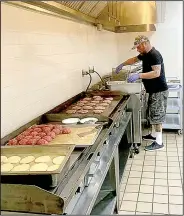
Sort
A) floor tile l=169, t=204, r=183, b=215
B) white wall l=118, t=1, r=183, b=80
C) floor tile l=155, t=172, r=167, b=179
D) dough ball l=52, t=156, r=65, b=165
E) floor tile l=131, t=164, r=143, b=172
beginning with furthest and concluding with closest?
white wall l=118, t=1, r=183, b=80 < floor tile l=131, t=164, r=143, b=172 < floor tile l=155, t=172, r=167, b=179 < floor tile l=169, t=204, r=183, b=215 < dough ball l=52, t=156, r=65, b=165

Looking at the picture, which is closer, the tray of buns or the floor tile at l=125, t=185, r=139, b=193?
the tray of buns

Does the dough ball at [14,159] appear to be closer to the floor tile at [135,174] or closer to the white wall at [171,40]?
the floor tile at [135,174]

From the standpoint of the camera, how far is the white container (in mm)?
4391

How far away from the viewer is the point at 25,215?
1307 millimetres

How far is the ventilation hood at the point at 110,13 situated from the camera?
9.59ft

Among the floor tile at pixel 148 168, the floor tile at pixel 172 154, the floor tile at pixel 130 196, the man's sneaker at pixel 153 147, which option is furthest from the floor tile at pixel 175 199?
the man's sneaker at pixel 153 147

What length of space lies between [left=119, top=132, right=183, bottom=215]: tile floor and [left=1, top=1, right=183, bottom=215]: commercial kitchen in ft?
0.04

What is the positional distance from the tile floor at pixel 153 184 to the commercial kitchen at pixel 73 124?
0.04ft

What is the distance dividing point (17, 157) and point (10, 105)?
65 centimetres

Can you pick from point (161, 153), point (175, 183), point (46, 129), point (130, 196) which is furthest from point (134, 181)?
point (46, 129)

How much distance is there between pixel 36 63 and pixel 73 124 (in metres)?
0.68

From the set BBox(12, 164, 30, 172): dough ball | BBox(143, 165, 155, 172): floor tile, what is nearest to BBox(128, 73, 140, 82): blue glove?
BBox(143, 165, 155, 172): floor tile

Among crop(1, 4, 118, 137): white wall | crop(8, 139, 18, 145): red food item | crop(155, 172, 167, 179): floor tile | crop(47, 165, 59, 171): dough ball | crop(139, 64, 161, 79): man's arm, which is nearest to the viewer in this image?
crop(47, 165, 59, 171): dough ball

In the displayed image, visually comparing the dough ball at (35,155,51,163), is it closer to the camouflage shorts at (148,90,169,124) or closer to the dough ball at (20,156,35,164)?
the dough ball at (20,156,35,164)
